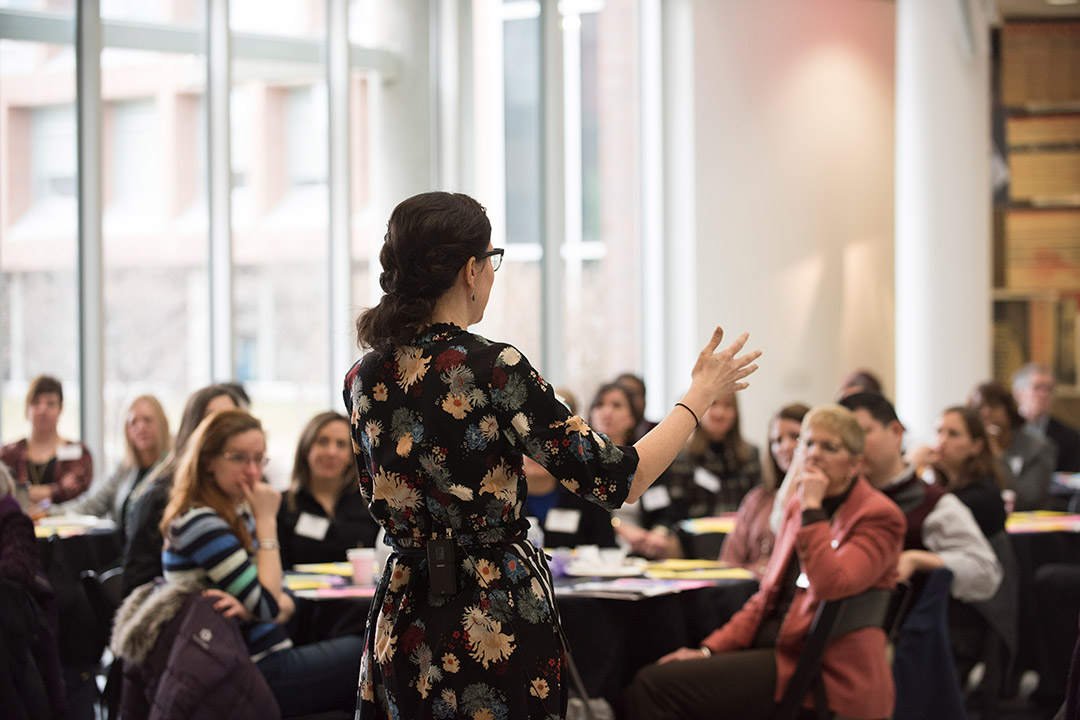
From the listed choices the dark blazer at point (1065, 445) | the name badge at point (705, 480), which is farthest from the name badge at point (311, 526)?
the dark blazer at point (1065, 445)

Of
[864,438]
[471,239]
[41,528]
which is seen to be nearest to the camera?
Result: [471,239]

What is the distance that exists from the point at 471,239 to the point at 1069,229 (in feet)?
26.7

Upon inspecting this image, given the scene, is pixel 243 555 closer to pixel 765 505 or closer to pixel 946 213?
pixel 765 505

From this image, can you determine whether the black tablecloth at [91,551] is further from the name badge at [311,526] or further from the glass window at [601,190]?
the glass window at [601,190]

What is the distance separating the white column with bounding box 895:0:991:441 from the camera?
7855 mm

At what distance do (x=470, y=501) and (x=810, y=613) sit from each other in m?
1.85

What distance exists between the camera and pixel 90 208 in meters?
6.70

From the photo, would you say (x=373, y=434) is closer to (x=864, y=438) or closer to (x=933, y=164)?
(x=864, y=438)

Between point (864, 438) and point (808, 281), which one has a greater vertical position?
point (808, 281)

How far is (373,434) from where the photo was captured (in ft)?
6.70

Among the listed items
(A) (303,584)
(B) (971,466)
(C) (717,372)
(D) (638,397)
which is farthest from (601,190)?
(C) (717,372)

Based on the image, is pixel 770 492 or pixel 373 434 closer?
pixel 373 434

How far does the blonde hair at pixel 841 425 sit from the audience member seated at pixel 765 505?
3.72 ft

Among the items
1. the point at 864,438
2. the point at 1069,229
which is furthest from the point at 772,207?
the point at 864,438
